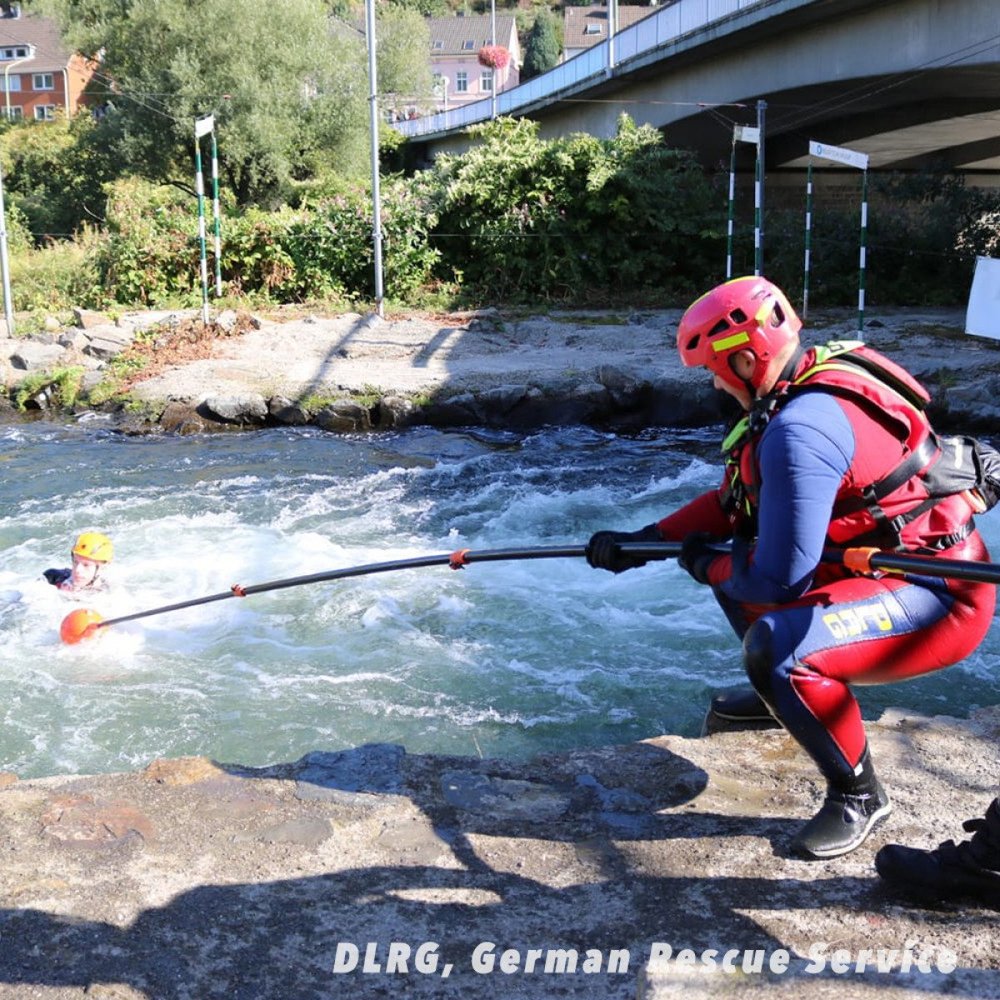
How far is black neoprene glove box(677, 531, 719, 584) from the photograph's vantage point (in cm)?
349

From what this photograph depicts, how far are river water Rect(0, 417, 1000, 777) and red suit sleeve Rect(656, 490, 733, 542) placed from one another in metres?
1.85

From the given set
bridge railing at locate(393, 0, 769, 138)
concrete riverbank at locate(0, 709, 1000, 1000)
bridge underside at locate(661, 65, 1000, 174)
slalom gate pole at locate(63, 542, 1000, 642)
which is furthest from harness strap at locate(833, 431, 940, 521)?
bridge railing at locate(393, 0, 769, 138)

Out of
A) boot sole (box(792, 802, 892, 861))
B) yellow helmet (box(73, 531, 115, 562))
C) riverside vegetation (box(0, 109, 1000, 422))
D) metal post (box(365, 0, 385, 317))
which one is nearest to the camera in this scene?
boot sole (box(792, 802, 892, 861))

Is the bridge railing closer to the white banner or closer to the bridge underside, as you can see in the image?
the bridge underside

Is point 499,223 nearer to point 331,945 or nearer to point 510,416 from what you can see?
point 510,416

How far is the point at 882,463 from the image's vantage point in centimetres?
309

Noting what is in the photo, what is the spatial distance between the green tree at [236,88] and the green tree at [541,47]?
185 ft

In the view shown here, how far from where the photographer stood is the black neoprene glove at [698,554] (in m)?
3.49

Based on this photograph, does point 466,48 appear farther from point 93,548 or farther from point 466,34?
point 93,548

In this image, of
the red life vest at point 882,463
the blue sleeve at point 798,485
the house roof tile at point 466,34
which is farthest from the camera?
the house roof tile at point 466,34

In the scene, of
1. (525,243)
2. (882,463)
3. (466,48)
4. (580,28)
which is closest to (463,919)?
(882,463)

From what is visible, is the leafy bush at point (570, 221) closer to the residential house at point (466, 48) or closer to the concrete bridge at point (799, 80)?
the concrete bridge at point (799, 80)

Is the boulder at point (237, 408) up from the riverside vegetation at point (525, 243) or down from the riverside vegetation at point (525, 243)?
down

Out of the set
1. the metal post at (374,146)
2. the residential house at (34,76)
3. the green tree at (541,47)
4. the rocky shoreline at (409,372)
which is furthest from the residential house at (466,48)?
the rocky shoreline at (409,372)
